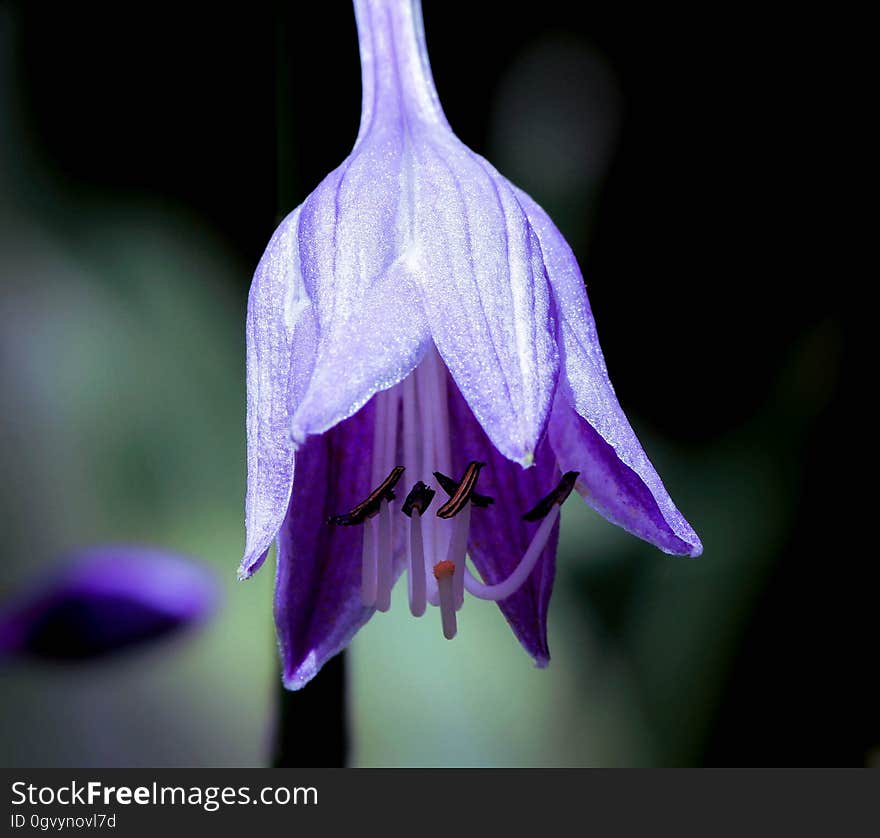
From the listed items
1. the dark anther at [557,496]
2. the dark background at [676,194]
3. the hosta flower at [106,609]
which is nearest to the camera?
the dark anther at [557,496]

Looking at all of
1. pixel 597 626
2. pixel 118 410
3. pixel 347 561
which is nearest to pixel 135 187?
pixel 118 410

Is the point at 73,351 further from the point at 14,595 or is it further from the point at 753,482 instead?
the point at 753,482

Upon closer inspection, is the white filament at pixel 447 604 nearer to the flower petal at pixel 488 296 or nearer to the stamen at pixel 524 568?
the stamen at pixel 524 568

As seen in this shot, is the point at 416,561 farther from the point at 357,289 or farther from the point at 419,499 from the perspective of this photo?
the point at 357,289

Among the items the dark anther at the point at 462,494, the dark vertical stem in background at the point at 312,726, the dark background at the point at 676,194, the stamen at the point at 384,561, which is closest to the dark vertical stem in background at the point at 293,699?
the dark vertical stem in background at the point at 312,726

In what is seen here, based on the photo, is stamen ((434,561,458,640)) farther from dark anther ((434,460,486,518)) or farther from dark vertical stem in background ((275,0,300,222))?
dark vertical stem in background ((275,0,300,222))
